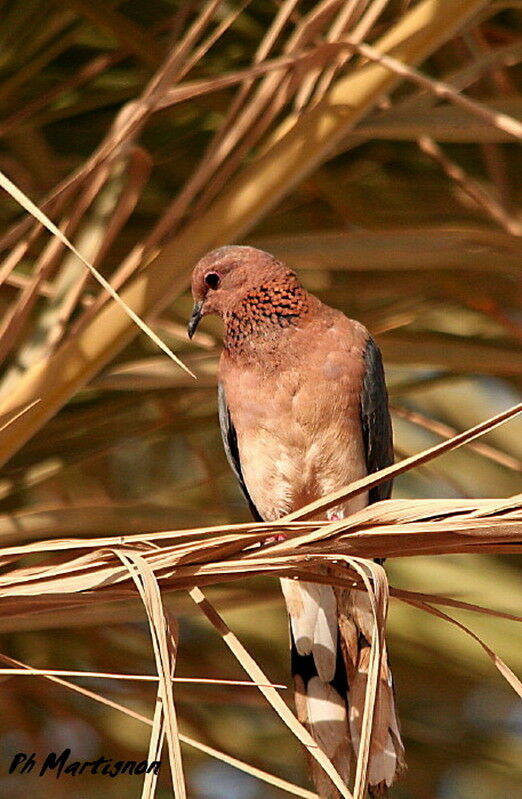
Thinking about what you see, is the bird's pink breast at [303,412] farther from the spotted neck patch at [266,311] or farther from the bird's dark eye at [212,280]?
the bird's dark eye at [212,280]

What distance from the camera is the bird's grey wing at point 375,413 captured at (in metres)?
3.29

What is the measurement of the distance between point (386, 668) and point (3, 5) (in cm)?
207

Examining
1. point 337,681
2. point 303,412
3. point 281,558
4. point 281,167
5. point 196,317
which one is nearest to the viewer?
point 281,558

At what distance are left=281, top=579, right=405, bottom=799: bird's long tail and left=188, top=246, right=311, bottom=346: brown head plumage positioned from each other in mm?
670

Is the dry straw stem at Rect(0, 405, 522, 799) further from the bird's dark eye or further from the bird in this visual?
the bird's dark eye

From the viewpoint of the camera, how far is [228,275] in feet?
11.5

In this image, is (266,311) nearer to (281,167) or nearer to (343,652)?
(281,167)

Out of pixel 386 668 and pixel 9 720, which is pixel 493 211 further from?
pixel 9 720

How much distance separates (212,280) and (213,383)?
0.30 meters

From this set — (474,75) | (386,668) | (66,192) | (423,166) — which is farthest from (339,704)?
(423,166)

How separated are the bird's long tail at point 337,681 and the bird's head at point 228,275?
0.76 metres

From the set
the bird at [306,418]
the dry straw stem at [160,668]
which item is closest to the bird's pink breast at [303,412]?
the bird at [306,418]

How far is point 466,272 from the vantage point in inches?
149

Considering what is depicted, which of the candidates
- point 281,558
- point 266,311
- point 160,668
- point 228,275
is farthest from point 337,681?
point 160,668
